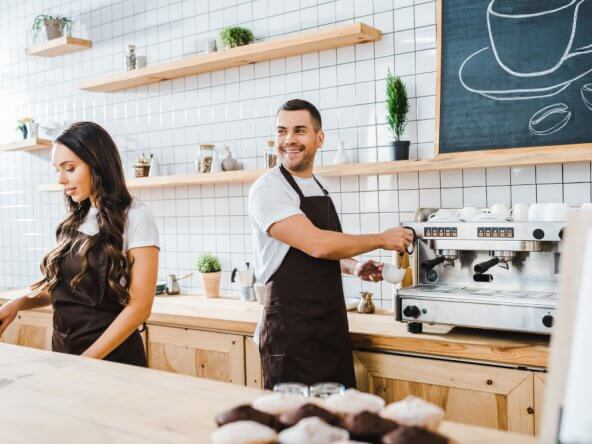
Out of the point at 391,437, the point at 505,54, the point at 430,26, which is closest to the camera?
the point at 391,437

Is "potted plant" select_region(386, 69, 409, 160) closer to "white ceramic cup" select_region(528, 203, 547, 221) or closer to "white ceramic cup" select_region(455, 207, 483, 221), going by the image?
"white ceramic cup" select_region(455, 207, 483, 221)

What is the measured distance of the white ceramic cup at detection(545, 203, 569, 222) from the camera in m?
2.34

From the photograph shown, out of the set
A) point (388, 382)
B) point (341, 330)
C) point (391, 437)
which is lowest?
point (388, 382)

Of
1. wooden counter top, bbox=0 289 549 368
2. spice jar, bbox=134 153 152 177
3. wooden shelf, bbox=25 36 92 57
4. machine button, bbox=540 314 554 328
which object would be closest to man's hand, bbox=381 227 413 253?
wooden counter top, bbox=0 289 549 368

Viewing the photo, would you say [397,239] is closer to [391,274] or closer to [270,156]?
[391,274]

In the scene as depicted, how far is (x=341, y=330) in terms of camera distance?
240cm

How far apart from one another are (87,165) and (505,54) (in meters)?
1.86

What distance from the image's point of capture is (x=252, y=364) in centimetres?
283

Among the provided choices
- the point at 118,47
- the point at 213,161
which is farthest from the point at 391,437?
the point at 118,47

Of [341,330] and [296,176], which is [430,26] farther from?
[341,330]

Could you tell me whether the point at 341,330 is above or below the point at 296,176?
below

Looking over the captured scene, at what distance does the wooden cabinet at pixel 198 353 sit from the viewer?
9.49 feet

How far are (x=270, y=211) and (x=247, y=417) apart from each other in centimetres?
136

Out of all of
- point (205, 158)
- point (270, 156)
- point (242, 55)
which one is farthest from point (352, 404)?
point (205, 158)
